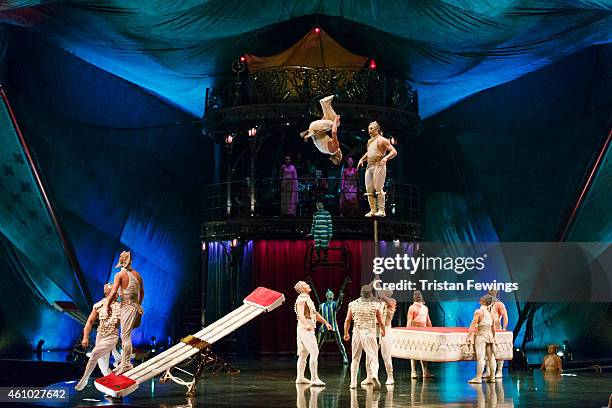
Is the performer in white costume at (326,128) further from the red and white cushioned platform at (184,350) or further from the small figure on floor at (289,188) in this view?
the small figure on floor at (289,188)

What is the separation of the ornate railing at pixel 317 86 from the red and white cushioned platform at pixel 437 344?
722 cm

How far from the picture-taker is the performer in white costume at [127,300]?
46.0ft

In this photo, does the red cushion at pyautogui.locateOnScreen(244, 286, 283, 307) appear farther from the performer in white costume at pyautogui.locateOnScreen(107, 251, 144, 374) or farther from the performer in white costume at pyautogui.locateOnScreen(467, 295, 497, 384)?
the performer in white costume at pyautogui.locateOnScreen(467, 295, 497, 384)

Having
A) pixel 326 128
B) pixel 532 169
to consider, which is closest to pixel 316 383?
pixel 326 128

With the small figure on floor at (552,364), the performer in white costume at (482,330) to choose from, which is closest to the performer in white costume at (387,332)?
the performer in white costume at (482,330)

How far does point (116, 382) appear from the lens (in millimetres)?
13070

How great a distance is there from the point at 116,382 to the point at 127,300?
148cm

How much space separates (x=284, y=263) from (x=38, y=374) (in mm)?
6705

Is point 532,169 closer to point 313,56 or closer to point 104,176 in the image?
point 313,56

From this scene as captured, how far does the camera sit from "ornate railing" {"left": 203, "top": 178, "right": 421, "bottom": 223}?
75.9 feet

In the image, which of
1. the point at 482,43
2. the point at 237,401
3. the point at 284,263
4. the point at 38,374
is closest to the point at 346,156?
the point at 284,263

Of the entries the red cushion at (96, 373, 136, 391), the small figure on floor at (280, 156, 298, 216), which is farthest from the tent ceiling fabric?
the red cushion at (96, 373, 136, 391)

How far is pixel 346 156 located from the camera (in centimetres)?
2316

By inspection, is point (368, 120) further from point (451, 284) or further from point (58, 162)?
point (58, 162)
